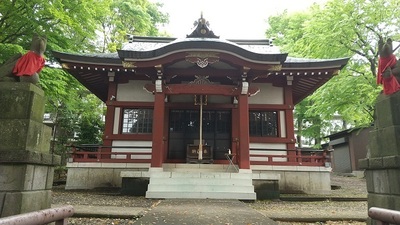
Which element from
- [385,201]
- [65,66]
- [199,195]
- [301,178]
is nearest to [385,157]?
[385,201]

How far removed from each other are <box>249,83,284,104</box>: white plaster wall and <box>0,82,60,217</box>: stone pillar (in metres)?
9.73

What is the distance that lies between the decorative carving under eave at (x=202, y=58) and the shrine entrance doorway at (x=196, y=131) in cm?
334

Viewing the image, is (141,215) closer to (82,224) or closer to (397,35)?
(82,224)

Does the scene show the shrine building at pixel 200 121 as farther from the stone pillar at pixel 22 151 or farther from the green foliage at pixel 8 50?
the stone pillar at pixel 22 151

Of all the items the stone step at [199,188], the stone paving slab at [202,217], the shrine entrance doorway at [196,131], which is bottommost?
the stone paving slab at [202,217]

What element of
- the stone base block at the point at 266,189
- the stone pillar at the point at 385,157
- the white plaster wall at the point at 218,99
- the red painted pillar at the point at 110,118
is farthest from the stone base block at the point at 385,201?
the red painted pillar at the point at 110,118

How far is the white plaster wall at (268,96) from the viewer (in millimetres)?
12430

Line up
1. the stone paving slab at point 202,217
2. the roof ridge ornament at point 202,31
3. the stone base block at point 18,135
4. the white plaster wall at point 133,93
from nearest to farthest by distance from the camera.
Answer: the stone base block at point 18,135 → the stone paving slab at point 202,217 → the roof ridge ornament at point 202,31 → the white plaster wall at point 133,93

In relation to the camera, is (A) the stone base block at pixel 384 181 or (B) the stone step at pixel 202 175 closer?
(A) the stone base block at pixel 384 181

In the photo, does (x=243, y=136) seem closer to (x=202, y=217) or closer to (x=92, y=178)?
(x=202, y=217)

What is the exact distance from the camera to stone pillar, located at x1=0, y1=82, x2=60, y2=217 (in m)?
3.47

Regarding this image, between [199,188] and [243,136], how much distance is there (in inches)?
102

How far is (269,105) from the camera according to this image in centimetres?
1229

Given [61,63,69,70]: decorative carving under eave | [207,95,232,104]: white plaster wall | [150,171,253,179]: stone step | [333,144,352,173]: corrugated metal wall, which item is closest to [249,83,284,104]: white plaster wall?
[207,95,232,104]: white plaster wall
